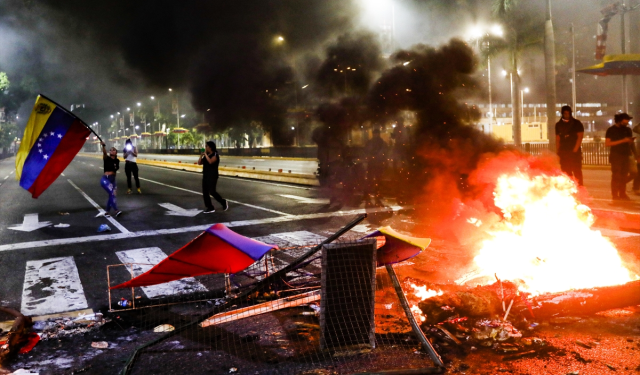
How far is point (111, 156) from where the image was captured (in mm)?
11242

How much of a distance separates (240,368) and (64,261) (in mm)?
4549

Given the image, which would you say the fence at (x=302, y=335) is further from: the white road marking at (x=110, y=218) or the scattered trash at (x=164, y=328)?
the white road marking at (x=110, y=218)

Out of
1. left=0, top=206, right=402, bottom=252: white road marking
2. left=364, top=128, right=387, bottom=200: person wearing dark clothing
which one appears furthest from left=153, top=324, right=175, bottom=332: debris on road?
left=364, top=128, right=387, bottom=200: person wearing dark clothing

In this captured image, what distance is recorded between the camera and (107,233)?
29.5ft

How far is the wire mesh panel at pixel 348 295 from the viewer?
361 cm

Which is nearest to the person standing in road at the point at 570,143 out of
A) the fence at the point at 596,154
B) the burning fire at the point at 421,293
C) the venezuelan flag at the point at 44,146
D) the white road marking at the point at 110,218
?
the burning fire at the point at 421,293

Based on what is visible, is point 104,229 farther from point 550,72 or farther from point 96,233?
point 550,72

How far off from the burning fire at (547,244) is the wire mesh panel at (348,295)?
5.68ft

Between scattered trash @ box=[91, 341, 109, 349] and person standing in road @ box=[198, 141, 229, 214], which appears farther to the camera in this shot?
person standing in road @ box=[198, 141, 229, 214]

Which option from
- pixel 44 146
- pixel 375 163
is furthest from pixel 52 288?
pixel 375 163

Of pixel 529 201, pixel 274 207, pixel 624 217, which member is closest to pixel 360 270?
pixel 529 201

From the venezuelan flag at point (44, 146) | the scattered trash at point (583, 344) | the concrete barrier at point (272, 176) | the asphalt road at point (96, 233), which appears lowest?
the scattered trash at point (583, 344)

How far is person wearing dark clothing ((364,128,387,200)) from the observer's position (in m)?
13.3

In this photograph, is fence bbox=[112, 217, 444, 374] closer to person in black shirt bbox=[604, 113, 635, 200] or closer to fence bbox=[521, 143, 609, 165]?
person in black shirt bbox=[604, 113, 635, 200]
